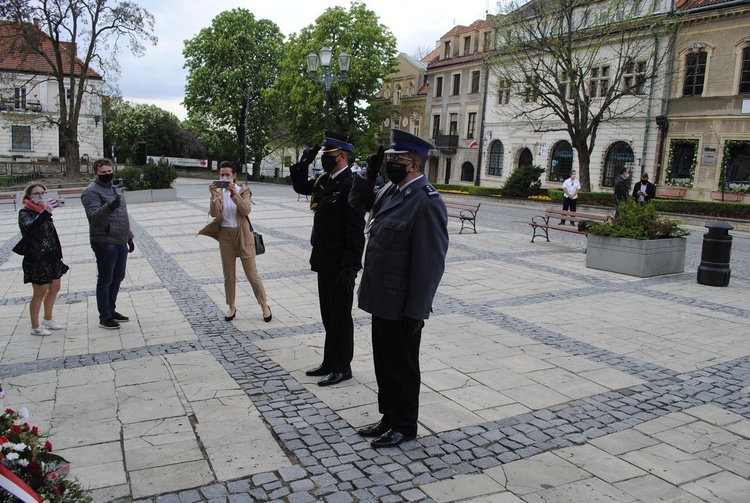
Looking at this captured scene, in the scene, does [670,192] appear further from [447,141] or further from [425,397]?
[425,397]

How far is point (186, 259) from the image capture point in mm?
11898

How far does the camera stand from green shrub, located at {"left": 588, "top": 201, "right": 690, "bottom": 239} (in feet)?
36.0

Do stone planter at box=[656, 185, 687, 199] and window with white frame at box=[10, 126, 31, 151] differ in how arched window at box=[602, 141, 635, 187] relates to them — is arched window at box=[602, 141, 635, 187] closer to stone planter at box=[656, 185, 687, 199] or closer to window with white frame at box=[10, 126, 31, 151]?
stone planter at box=[656, 185, 687, 199]

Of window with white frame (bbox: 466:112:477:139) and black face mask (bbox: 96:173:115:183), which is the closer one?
black face mask (bbox: 96:173:115:183)

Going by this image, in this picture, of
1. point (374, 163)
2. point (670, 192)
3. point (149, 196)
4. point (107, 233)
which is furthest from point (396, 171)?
point (670, 192)

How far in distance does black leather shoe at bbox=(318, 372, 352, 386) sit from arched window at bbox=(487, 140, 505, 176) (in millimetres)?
39708

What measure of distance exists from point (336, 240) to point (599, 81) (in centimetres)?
3403

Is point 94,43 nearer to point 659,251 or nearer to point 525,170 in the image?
point 525,170

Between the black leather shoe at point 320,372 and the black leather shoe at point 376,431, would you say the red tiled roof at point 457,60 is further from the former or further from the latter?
the black leather shoe at point 376,431

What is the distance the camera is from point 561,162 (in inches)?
1519

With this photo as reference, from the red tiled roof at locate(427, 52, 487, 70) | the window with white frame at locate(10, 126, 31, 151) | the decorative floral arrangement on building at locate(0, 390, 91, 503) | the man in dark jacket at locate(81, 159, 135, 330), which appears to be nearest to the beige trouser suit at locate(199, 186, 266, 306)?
the man in dark jacket at locate(81, 159, 135, 330)

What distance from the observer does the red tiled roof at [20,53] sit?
32.2m

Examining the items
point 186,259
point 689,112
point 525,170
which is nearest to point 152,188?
point 186,259

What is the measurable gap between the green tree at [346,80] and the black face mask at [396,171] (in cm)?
4123
